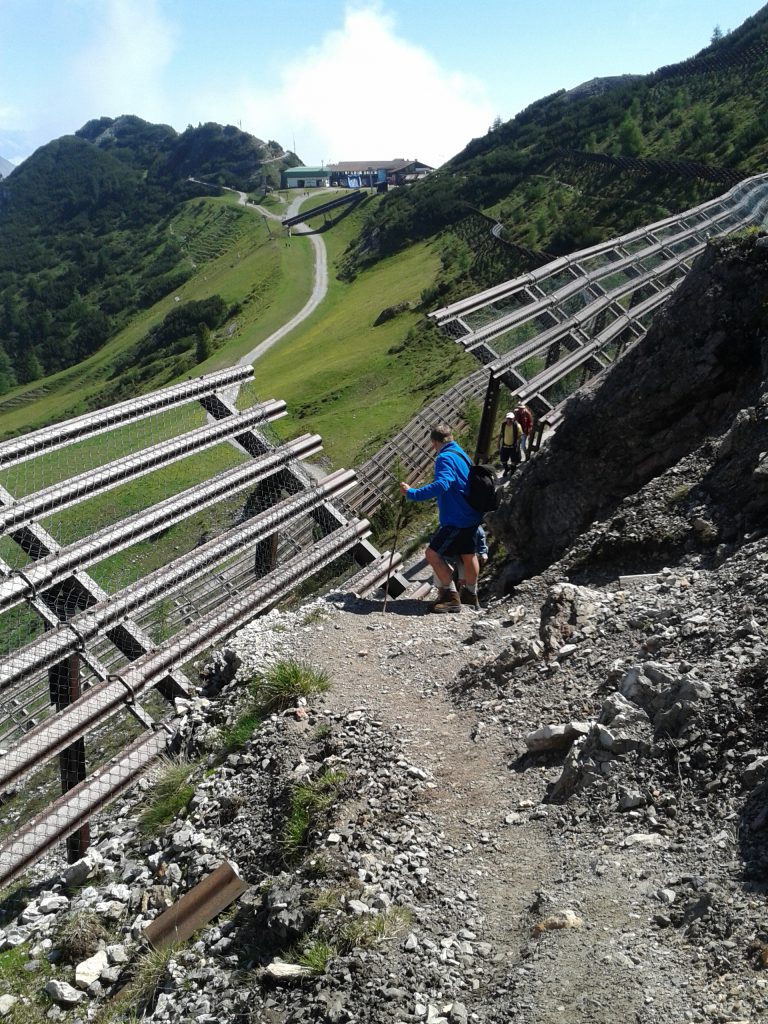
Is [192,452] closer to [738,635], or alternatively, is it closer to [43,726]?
[43,726]

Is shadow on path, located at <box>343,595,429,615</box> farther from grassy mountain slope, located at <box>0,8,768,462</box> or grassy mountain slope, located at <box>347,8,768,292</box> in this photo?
grassy mountain slope, located at <box>347,8,768,292</box>

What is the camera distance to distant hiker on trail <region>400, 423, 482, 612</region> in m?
9.86

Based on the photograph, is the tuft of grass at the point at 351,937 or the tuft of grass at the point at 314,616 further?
the tuft of grass at the point at 314,616

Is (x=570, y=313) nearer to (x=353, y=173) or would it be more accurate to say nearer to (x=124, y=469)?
(x=124, y=469)

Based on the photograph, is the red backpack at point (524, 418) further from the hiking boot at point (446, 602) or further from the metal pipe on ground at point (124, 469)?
the metal pipe on ground at point (124, 469)

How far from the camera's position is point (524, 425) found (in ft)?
50.4

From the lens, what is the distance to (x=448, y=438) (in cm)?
998

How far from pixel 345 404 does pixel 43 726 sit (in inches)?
1069

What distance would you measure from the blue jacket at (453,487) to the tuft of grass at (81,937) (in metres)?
5.64

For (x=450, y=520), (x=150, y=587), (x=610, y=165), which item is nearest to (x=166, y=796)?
(x=150, y=587)

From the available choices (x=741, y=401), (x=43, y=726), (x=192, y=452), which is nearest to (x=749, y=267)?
(x=741, y=401)

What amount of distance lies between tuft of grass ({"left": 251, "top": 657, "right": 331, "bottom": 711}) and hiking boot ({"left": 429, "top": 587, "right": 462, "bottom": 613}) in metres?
2.79

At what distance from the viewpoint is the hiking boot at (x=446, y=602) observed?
986 centimetres

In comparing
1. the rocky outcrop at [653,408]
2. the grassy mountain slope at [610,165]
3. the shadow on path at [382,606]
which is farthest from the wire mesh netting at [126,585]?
the grassy mountain slope at [610,165]
